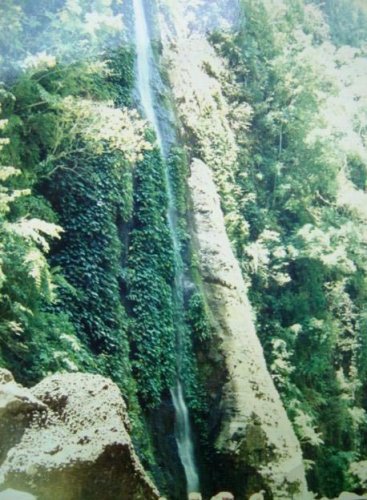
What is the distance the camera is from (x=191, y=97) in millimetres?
9719

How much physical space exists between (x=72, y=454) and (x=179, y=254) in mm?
4711

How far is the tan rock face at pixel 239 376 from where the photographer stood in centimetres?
664

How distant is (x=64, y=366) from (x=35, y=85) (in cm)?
275

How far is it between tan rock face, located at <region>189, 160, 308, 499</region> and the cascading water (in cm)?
37

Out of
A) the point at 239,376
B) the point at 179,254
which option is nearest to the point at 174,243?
the point at 179,254

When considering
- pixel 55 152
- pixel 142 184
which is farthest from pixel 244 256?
pixel 55 152

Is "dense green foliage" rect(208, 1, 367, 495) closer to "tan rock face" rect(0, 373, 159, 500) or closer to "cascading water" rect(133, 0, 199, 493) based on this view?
"cascading water" rect(133, 0, 199, 493)

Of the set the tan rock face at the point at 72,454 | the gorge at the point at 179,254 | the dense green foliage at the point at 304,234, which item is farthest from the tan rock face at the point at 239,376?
the tan rock face at the point at 72,454

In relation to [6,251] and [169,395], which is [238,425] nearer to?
[169,395]

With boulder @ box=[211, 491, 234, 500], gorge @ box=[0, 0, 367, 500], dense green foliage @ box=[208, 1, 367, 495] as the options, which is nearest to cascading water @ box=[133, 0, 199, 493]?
gorge @ box=[0, 0, 367, 500]

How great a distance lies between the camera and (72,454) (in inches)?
139

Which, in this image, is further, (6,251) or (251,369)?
(251,369)

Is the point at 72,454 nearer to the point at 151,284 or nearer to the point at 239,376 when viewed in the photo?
the point at 151,284

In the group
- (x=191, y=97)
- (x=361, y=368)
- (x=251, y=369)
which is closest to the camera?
(x=251, y=369)
